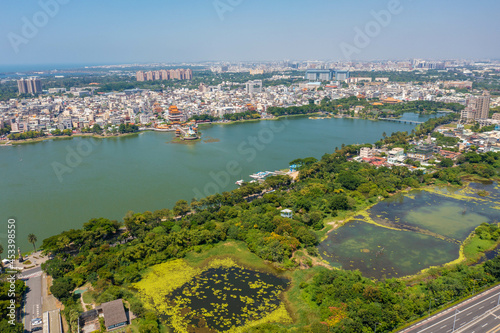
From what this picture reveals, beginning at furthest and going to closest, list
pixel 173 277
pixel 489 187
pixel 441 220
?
pixel 489 187 < pixel 441 220 < pixel 173 277

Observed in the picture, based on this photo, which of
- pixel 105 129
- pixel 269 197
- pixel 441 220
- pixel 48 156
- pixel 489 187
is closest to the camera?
pixel 441 220

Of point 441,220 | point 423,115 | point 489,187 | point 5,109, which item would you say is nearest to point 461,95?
point 423,115

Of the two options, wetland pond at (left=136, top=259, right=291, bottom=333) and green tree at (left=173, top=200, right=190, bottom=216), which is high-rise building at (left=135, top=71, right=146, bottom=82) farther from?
wetland pond at (left=136, top=259, right=291, bottom=333)

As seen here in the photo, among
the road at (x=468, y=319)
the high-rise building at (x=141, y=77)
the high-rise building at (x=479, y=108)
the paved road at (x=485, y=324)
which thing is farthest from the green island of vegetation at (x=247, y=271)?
the high-rise building at (x=141, y=77)

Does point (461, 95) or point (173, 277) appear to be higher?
point (461, 95)

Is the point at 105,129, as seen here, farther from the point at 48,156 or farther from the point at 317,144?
the point at 317,144

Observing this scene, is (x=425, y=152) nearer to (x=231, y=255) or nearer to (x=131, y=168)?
(x=231, y=255)
